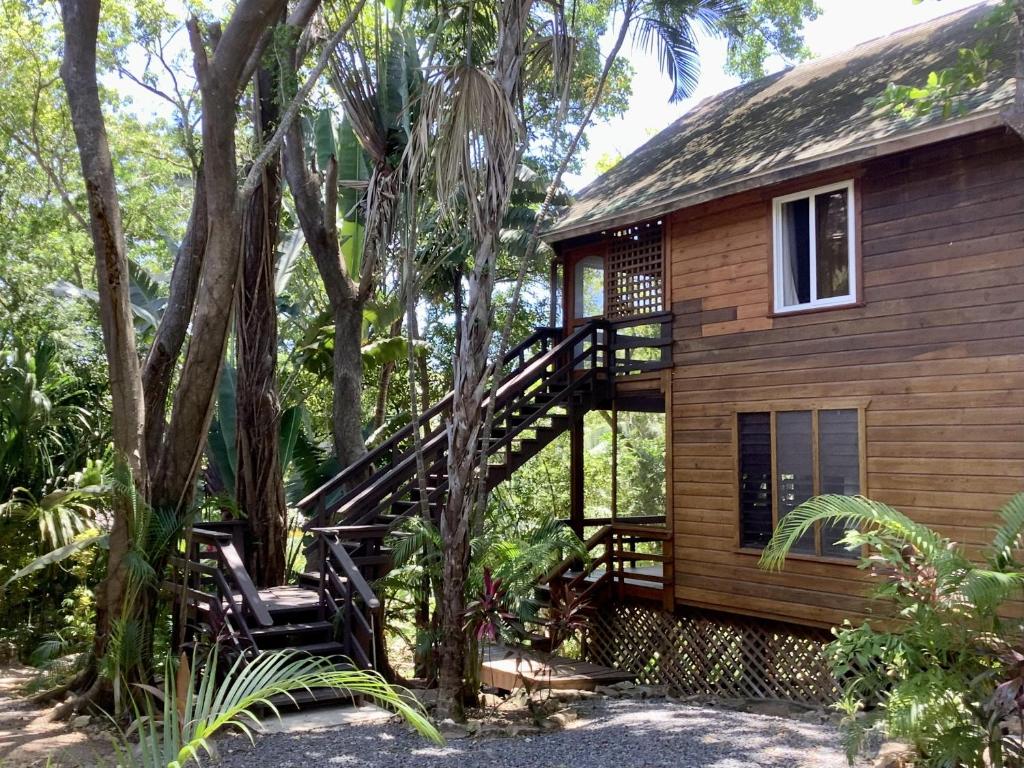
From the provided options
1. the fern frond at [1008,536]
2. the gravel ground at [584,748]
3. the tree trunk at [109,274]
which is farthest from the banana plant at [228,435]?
the fern frond at [1008,536]

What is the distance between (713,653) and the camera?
1142 cm

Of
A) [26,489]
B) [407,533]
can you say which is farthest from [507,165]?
[26,489]

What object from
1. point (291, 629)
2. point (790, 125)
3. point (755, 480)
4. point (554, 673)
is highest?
point (790, 125)

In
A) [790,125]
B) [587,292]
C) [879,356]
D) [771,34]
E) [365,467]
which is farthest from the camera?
[771,34]

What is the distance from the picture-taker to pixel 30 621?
12438 millimetres

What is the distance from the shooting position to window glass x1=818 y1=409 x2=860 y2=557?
9805mm

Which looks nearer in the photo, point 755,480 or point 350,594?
point 350,594

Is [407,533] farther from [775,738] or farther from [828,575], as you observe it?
[828,575]

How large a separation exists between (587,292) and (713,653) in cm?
550

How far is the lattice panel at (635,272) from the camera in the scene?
12.5m

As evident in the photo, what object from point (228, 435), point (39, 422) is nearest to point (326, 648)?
point (228, 435)

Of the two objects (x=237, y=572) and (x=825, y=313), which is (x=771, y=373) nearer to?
(x=825, y=313)

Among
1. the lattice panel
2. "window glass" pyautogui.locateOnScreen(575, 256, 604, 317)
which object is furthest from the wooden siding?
"window glass" pyautogui.locateOnScreen(575, 256, 604, 317)

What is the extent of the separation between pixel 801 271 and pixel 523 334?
45.4 feet
